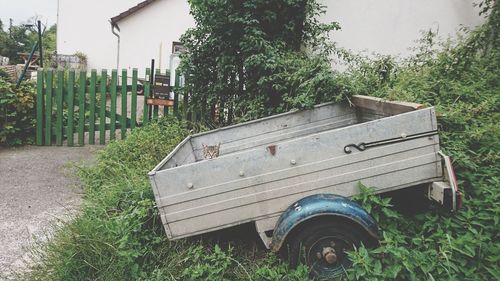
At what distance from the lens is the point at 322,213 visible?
251 centimetres

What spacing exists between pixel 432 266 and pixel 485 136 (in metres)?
1.37

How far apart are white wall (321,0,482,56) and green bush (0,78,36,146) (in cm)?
518

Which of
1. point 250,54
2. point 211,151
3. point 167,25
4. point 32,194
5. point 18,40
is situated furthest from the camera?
point 18,40

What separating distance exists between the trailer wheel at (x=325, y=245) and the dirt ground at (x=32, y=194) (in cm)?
210

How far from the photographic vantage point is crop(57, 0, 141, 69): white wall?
19.0m

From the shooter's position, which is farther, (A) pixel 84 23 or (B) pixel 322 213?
(A) pixel 84 23

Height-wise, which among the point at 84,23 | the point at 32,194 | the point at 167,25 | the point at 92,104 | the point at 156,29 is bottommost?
the point at 32,194

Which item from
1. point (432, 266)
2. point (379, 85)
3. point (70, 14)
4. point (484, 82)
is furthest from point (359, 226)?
point (70, 14)

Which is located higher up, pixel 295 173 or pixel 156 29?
pixel 156 29

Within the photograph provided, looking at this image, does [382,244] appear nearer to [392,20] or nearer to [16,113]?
[392,20]

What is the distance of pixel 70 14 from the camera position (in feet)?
63.2

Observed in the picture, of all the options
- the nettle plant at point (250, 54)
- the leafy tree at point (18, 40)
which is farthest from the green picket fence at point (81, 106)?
the leafy tree at point (18, 40)

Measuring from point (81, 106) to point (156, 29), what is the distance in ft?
35.5

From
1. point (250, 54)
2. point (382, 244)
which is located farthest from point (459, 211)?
point (250, 54)
